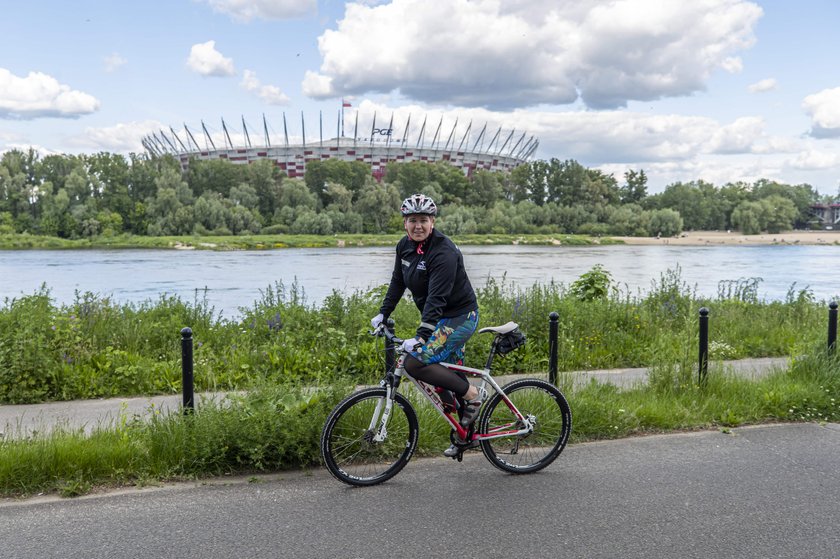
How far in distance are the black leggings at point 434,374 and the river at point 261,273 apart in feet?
56.9

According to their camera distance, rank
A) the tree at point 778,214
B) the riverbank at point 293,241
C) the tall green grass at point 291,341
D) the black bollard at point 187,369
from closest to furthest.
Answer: the black bollard at point 187,369, the tall green grass at point 291,341, the riverbank at point 293,241, the tree at point 778,214

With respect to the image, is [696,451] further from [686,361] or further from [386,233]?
[386,233]

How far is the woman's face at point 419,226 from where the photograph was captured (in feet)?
15.7

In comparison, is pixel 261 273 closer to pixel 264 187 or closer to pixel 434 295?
pixel 434 295

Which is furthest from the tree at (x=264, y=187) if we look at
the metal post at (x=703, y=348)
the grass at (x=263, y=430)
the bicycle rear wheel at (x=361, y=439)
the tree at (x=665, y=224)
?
the bicycle rear wheel at (x=361, y=439)

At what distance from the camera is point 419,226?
479 cm

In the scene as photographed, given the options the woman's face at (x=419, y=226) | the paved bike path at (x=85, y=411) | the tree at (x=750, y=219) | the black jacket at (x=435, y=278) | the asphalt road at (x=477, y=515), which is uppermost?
the tree at (x=750, y=219)

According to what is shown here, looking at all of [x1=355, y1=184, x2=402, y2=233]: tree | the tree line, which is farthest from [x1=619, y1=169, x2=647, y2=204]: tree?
[x1=355, y1=184, x2=402, y2=233]: tree

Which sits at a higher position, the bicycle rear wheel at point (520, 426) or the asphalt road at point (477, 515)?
the bicycle rear wheel at point (520, 426)

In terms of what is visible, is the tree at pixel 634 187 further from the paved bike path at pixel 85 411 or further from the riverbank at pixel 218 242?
the paved bike path at pixel 85 411

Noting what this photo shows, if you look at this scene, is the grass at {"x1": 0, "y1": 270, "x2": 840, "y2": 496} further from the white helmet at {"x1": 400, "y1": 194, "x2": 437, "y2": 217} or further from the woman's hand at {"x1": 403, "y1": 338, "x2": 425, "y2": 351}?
the white helmet at {"x1": 400, "y1": 194, "x2": 437, "y2": 217}

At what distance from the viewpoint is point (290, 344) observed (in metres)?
8.81

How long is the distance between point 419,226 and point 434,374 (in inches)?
41.1

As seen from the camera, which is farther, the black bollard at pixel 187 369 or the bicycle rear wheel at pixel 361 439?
the black bollard at pixel 187 369
